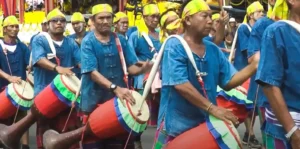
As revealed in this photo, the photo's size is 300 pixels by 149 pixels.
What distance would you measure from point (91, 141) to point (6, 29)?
13.8ft

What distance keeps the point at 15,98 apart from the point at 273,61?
632 centimetres

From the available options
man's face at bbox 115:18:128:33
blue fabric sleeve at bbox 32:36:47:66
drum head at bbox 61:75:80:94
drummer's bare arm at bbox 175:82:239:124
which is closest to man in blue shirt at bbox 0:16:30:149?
blue fabric sleeve at bbox 32:36:47:66

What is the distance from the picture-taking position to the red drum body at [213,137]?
18.2 ft

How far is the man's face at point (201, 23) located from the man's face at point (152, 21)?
5.30 m

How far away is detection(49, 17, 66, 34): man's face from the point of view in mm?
9859

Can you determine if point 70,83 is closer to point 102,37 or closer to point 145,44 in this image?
point 102,37

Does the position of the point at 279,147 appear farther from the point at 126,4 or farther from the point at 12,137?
the point at 126,4

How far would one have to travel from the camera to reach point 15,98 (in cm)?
1052

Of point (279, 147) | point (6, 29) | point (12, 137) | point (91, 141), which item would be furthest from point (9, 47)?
Result: point (279, 147)

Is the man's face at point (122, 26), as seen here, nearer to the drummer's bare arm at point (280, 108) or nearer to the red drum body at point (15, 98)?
the red drum body at point (15, 98)

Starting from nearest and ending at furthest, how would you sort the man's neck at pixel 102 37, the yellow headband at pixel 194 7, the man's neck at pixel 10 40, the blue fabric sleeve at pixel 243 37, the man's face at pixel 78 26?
the yellow headband at pixel 194 7
the man's neck at pixel 102 37
the blue fabric sleeve at pixel 243 37
the man's neck at pixel 10 40
the man's face at pixel 78 26

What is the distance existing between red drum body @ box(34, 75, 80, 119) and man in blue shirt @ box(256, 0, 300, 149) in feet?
14.0

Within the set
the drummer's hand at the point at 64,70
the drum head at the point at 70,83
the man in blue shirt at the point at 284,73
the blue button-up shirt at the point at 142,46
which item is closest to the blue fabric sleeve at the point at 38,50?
the drummer's hand at the point at 64,70

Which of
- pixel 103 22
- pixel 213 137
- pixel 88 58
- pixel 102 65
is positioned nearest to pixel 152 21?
pixel 103 22
